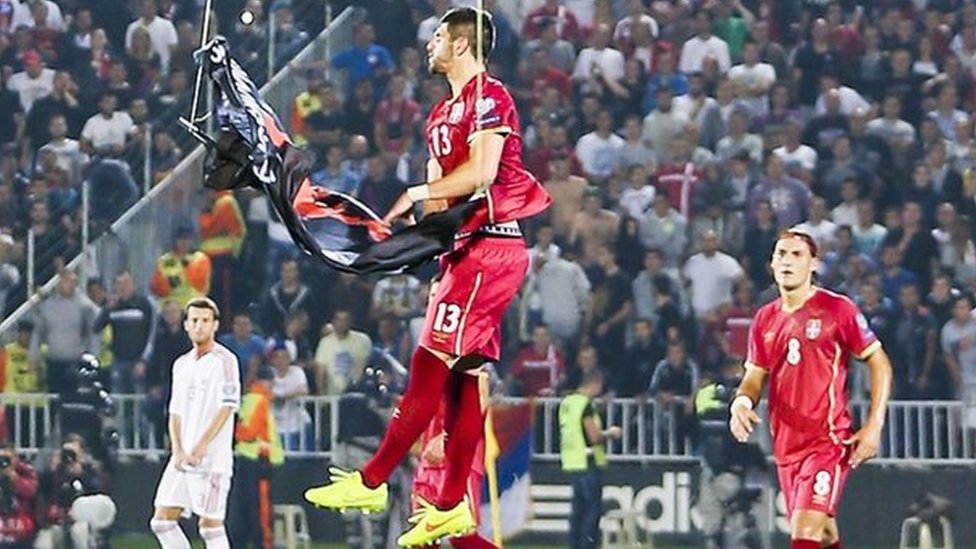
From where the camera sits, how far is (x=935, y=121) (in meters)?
19.2

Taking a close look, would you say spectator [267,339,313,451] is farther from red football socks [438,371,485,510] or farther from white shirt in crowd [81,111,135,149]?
red football socks [438,371,485,510]

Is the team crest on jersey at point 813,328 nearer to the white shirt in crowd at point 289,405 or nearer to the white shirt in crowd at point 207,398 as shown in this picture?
the white shirt in crowd at point 207,398

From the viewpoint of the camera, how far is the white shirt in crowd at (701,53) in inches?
776

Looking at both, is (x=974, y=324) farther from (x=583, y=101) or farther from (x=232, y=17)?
(x=232, y=17)

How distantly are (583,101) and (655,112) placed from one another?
0.59m

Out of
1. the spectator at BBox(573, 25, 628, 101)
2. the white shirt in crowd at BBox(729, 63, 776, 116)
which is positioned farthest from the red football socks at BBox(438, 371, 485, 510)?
the spectator at BBox(573, 25, 628, 101)

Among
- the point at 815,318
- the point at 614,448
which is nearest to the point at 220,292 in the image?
the point at 614,448

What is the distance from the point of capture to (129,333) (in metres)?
18.1

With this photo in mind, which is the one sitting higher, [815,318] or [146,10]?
[146,10]

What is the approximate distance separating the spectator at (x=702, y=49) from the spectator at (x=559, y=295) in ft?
8.17

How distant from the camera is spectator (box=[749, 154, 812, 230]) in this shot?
1836 cm

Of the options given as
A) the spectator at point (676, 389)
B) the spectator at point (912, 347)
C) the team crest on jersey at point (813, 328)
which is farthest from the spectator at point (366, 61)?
the team crest on jersey at point (813, 328)

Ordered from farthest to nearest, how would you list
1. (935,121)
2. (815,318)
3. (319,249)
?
(935,121) < (815,318) < (319,249)

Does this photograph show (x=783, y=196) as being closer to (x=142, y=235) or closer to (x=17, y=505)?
(x=142, y=235)
